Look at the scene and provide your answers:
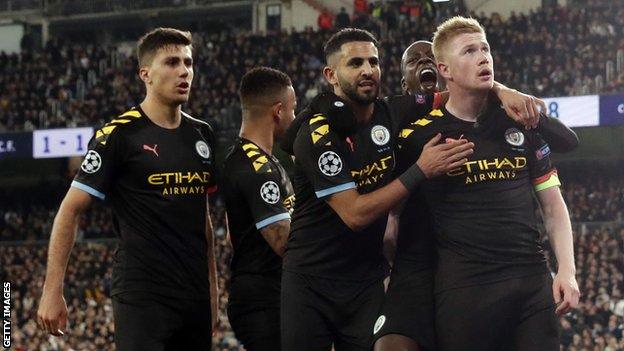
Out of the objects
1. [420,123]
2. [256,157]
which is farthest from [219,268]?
[420,123]

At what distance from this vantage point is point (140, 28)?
126 ft

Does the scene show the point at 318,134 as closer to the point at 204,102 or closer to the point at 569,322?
the point at 569,322

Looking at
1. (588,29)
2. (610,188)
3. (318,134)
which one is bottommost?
(610,188)

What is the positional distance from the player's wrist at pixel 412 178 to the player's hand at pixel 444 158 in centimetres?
2

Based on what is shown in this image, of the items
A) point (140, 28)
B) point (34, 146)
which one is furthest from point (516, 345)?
point (140, 28)

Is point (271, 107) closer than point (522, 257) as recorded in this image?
No

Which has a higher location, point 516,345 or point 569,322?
point 516,345

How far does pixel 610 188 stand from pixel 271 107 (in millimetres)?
19379

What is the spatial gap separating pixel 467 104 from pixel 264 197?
4.27 feet

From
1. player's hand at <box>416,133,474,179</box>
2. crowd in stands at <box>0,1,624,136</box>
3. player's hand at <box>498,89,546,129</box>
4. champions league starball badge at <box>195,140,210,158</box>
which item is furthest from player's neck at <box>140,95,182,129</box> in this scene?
crowd in stands at <box>0,1,624,136</box>

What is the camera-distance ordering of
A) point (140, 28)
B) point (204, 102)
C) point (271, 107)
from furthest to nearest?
point (140, 28)
point (204, 102)
point (271, 107)

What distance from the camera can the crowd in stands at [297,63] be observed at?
24203mm

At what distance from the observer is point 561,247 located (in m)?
4.93

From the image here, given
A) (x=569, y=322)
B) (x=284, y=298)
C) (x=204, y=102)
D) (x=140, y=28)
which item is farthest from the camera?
(x=140, y=28)
